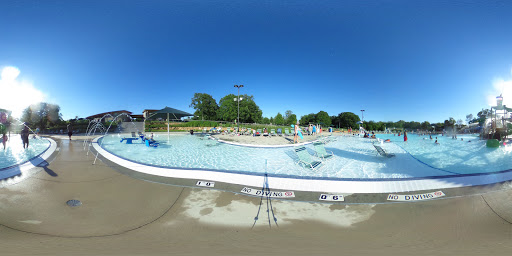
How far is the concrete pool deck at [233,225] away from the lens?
2.95 metres

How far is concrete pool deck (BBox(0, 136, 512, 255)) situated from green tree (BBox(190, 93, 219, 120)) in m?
53.0

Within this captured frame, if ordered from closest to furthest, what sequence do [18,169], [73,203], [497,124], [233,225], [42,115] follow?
[233,225]
[73,203]
[18,169]
[497,124]
[42,115]

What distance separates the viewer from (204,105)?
5666cm

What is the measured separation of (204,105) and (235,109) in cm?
1277

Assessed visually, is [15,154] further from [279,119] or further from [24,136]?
[279,119]

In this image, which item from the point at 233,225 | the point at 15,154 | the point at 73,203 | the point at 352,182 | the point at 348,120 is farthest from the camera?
the point at 348,120

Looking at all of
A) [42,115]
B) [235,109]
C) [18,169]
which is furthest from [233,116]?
[18,169]

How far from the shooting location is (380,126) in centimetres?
7981

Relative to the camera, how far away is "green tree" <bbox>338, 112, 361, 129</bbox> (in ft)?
252

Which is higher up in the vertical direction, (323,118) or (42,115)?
(323,118)

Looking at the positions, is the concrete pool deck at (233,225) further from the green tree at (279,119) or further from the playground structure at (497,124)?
the green tree at (279,119)

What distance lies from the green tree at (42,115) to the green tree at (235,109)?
108 feet

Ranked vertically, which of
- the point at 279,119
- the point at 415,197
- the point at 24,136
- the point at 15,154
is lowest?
the point at 415,197

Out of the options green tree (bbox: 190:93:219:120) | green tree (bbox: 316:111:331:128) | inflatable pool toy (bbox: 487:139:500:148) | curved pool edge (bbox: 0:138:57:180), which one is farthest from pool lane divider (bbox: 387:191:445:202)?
green tree (bbox: 316:111:331:128)
